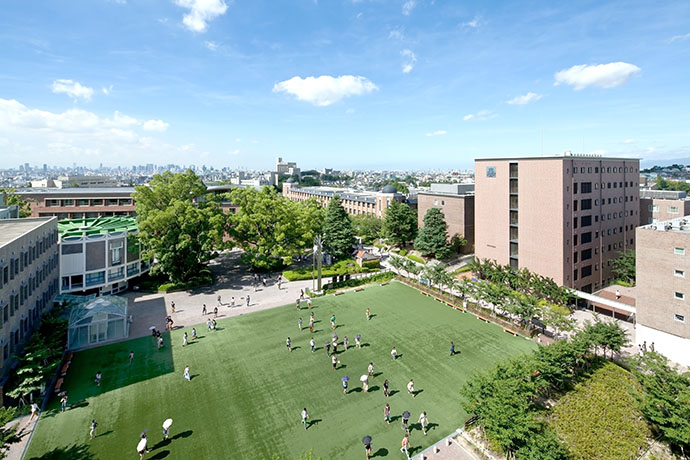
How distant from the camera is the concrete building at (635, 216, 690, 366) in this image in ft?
84.4

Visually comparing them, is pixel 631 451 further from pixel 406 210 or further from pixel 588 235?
pixel 406 210

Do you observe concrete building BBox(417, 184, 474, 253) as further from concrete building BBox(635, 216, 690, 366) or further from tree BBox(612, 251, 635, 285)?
concrete building BBox(635, 216, 690, 366)

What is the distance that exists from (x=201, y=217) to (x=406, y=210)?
33.4 meters

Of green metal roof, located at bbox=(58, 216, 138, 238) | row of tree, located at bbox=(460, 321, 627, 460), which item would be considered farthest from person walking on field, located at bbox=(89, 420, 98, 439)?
green metal roof, located at bbox=(58, 216, 138, 238)

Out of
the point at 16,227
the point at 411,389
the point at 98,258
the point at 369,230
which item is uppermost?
the point at 16,227

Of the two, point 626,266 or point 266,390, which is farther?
point 626,266

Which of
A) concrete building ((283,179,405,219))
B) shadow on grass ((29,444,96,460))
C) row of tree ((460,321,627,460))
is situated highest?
concrete building ((283,179,405,219))

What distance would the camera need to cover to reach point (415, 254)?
5900 centimetres

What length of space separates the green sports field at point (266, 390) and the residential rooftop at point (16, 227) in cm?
1063

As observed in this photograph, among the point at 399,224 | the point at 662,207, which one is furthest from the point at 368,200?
the point at 662,207

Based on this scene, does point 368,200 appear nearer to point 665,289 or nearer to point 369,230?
point 369,230

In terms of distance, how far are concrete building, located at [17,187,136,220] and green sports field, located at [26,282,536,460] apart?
43083 millimetres

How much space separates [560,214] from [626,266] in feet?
39.4

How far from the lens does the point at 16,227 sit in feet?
105
